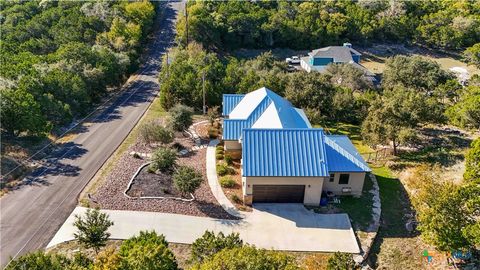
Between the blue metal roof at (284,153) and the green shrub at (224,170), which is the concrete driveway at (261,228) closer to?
the blue metal roof at (284,153)

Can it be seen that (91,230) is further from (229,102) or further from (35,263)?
(229,102)

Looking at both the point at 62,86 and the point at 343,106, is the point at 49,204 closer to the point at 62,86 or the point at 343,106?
the point at 62,86

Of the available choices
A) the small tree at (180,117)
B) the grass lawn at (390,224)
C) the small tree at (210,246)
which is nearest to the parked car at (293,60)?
the small tree at (180,117)

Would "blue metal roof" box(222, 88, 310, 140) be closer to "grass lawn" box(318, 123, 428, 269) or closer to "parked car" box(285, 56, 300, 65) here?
"grass lawn" box(318, 123, 428, 269)

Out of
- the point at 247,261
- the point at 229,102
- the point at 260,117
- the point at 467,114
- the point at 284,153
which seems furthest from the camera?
the point at 229,102

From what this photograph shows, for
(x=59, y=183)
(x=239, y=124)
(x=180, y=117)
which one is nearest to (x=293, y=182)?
(x=239, y=124)
